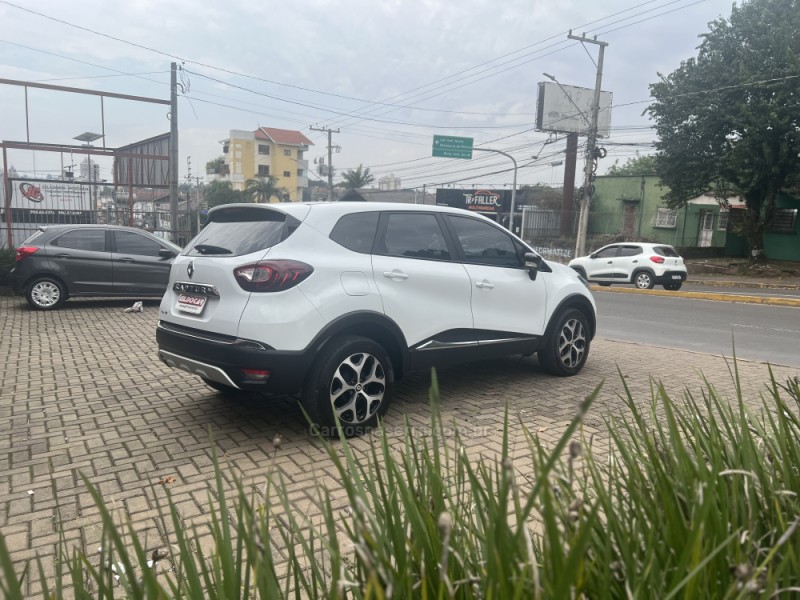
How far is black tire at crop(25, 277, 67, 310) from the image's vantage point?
11523 mm

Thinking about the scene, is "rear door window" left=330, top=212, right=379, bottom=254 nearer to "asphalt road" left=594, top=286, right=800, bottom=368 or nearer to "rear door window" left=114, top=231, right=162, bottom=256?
"asphalt road" left=594, top=286, right=800, bottom=368

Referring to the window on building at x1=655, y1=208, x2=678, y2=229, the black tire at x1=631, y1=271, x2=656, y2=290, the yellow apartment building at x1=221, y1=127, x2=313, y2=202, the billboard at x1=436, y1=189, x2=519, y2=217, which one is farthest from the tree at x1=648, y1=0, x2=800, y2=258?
the yellow apartment building at x1=221, y1=127, x2=313, y2=202

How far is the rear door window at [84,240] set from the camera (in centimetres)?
1181

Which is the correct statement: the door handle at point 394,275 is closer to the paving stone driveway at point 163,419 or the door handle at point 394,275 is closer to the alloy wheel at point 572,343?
the paving stone driveway at point 163,419

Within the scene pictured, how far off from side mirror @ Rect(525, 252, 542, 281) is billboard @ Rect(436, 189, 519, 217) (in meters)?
43.8

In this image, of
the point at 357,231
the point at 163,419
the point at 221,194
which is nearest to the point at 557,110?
the point at 357,231

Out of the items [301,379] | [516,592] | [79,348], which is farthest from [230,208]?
[516,592]

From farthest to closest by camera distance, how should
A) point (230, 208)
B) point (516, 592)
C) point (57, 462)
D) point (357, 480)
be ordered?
point (230, 208) → point (57, 462) → point (357, 480) → point (516, 592)

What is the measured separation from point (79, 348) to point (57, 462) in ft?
14.1

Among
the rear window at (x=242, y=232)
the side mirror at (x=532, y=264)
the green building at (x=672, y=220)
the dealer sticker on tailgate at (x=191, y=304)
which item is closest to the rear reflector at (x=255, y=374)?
the dealer sticker on tailgate at (x=191, y=304)

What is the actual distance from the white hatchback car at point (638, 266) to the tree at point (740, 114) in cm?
878

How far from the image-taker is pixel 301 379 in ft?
14.8

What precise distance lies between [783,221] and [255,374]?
33298 millimetres

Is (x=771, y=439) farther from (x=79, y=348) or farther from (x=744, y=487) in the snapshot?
(x=79, y=348)
